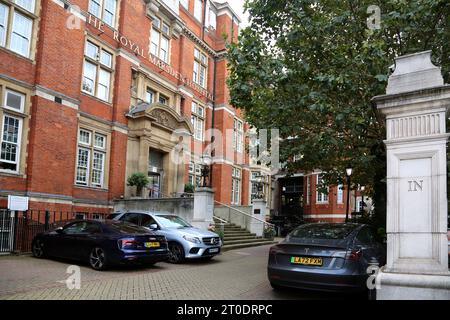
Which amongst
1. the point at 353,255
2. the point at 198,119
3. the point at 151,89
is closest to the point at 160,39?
the point at 151,89

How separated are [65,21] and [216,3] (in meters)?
16.6

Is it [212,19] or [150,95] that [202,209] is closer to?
[150,95]

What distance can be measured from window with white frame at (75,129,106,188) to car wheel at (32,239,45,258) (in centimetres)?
594

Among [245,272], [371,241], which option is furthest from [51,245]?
[371,241]

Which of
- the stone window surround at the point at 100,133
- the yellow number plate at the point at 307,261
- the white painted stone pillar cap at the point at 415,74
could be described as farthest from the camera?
the stone window surround at the point at 100,133

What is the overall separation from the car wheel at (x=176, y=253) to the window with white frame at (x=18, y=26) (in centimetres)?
984

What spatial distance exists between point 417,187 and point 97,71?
17.5 m

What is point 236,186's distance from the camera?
32.4 metres

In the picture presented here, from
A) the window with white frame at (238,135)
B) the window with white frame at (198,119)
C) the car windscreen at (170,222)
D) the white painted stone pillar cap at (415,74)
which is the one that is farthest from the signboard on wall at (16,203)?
the window with white frame at (238,135)

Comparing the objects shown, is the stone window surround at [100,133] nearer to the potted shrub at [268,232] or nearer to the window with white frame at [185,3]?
the potted shrub at [268,232]

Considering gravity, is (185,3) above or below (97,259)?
above

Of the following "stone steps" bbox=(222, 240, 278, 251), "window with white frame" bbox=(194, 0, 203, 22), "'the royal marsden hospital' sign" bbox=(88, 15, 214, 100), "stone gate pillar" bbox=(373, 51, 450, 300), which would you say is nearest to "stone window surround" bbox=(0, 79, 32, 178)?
"'the royal marsden hospital' sign" bbox=(88, 15, 214, 100)

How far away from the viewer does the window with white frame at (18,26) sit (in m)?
15.2

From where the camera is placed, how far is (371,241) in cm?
839
